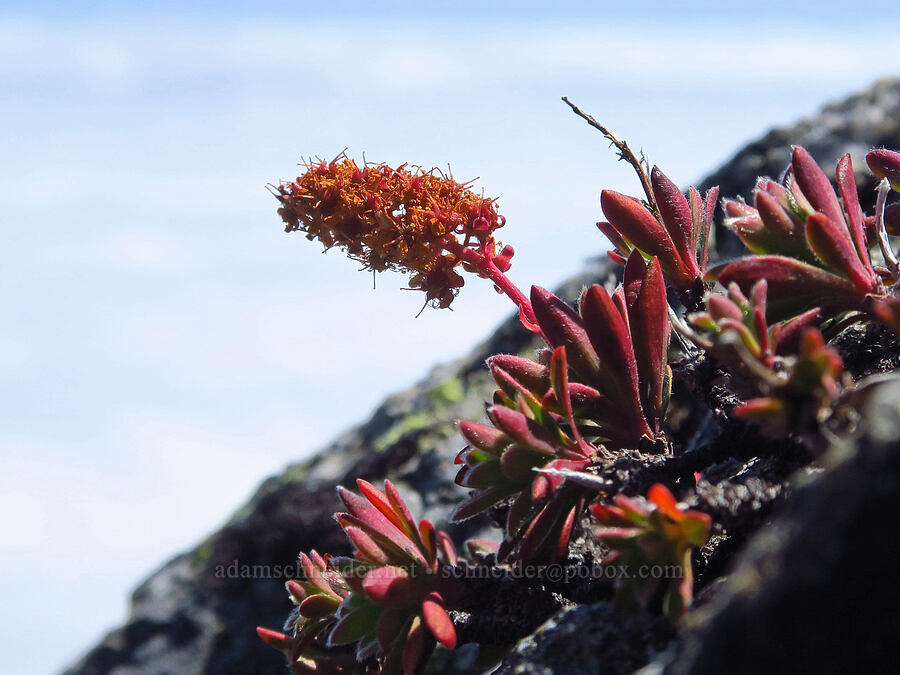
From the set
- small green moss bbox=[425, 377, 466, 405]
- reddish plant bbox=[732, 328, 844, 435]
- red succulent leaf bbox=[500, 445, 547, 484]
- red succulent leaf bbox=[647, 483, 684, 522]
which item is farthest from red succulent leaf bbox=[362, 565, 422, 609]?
small green moss bbox=[425, 377, 466, 405]

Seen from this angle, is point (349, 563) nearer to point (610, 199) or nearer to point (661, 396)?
point (661, 396)

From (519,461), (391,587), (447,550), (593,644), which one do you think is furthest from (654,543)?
(447,550)

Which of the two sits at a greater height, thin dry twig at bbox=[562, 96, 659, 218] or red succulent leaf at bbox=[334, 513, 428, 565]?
thin dry twig at bbox=[562, 96, 659, 218]

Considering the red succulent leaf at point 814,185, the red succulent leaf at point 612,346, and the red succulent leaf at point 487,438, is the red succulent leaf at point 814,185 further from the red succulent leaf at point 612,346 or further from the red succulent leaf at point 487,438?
the red succulent leaf at point 487,438

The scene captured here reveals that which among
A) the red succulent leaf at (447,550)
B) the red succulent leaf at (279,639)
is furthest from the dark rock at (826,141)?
the red succulent leaf at (279,639)

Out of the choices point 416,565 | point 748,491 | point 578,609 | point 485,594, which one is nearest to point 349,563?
point 416,565

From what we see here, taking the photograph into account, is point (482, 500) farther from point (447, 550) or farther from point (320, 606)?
point (320, 606)

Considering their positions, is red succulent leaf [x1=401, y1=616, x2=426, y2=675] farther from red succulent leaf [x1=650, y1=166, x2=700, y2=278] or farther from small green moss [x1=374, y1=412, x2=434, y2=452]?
small green moss [x1=374, y1=412, x2=434, y2=452]
